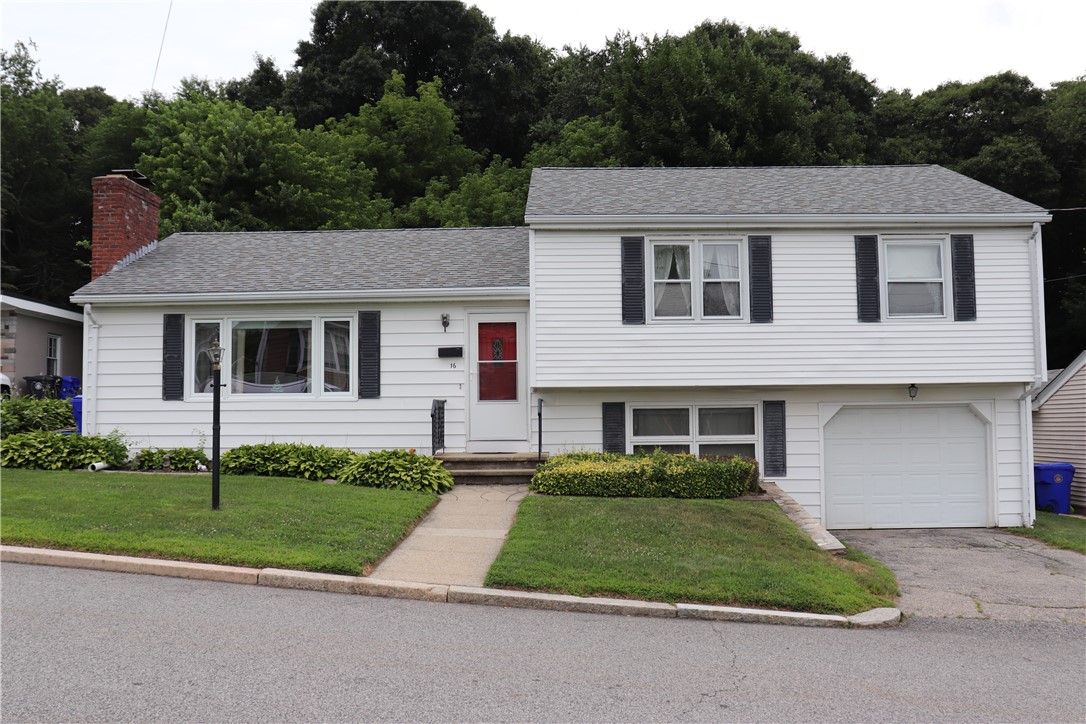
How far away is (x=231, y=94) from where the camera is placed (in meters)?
36.5

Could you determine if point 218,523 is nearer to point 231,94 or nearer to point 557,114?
point 557,114

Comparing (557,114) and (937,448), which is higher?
(557,114)

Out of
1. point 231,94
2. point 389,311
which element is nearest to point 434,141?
point 231,94

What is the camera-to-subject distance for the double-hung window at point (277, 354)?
13.3 m

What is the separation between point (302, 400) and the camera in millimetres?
13219

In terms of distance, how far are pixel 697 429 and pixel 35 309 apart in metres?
17.5

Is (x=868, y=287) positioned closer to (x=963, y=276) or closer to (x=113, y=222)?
(x=963, y=276)

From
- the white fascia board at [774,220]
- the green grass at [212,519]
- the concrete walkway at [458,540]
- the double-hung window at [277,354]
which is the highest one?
the white fascia board at [774,220]

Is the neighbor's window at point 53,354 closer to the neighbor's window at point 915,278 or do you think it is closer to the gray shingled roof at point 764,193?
the gray shingled roof at point 764,193

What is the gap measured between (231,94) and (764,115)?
23698 mm

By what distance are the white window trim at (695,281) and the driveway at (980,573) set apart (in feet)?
12.6

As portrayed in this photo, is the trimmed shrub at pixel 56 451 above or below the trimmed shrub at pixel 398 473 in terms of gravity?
above

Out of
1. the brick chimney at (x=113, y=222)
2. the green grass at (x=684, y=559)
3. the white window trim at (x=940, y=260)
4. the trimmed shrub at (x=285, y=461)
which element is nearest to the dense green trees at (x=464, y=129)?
the brick chimney at (x=113, y=222)

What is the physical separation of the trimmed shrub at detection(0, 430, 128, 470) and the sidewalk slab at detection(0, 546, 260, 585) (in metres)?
5.04
